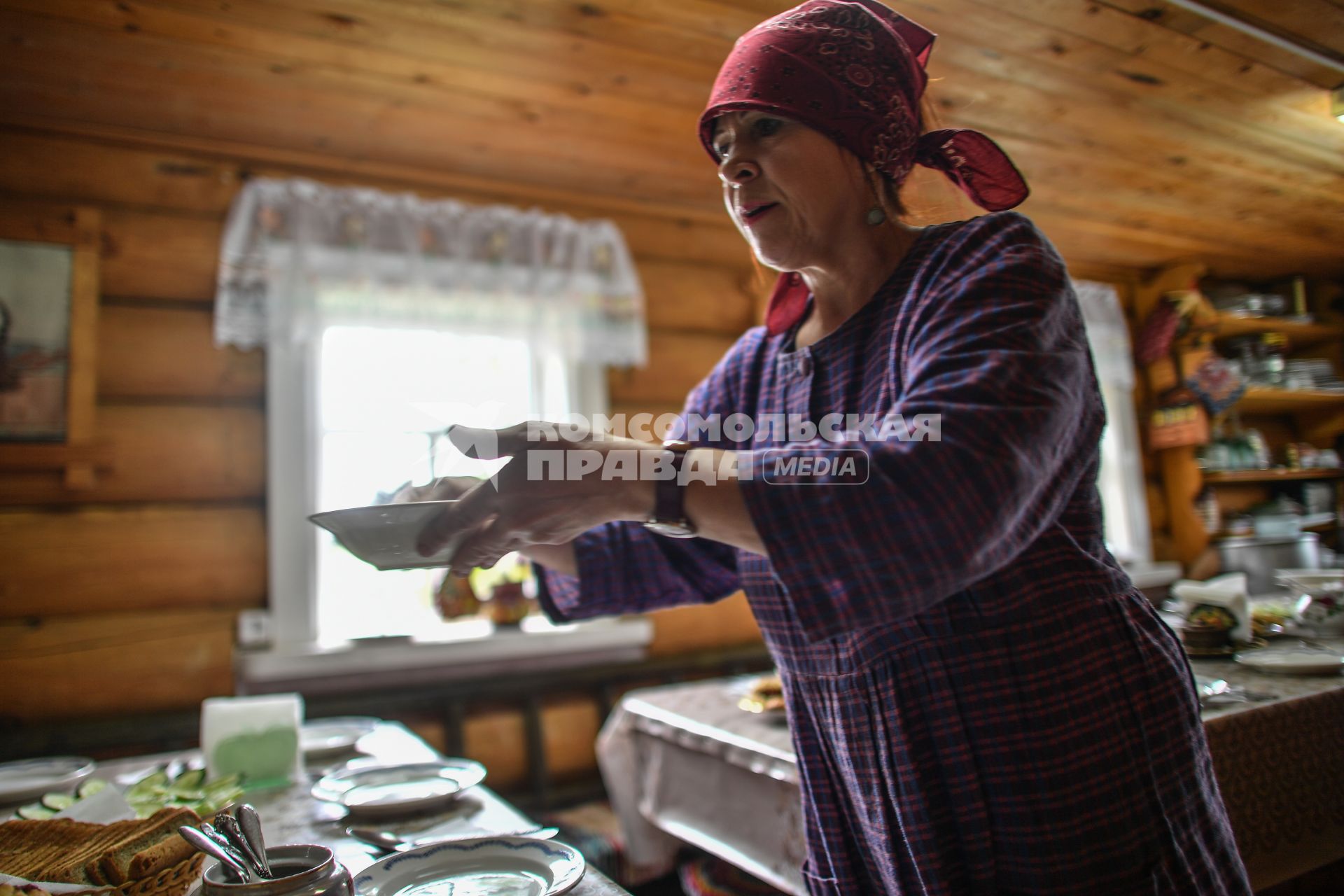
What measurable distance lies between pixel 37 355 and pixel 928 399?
2456 millimetres

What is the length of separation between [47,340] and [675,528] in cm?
228

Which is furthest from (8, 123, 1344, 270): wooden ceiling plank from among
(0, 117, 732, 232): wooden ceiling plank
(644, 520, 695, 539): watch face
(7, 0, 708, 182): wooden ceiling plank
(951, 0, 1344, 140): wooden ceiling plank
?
(644, 520, 695, 539): watch face

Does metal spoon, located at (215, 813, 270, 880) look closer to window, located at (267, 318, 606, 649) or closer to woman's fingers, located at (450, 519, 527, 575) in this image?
woman's fingers, located at (450, 519, 527, 575)

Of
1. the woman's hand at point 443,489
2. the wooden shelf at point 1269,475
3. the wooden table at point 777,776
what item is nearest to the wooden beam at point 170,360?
the wooden table at point 777,776

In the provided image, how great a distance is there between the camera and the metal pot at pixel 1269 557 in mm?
3277

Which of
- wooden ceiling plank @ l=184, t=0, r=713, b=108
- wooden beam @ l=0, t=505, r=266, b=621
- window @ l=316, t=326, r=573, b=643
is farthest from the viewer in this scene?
window @ l=316, t=326, r=573, b=643

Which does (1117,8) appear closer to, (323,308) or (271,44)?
(271,44)

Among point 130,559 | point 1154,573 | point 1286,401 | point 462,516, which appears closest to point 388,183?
point 130,559

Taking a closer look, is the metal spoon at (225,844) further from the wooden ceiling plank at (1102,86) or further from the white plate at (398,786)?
the wooden ceiling plank at (1102,86)

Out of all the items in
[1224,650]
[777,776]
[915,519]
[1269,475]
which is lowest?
[777,776]

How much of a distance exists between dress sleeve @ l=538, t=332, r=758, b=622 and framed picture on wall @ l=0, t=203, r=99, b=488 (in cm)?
177

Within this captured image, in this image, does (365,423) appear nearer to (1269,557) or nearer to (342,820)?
(342,820)

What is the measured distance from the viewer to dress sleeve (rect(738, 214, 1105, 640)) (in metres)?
0.62

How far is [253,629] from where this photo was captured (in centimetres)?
237
